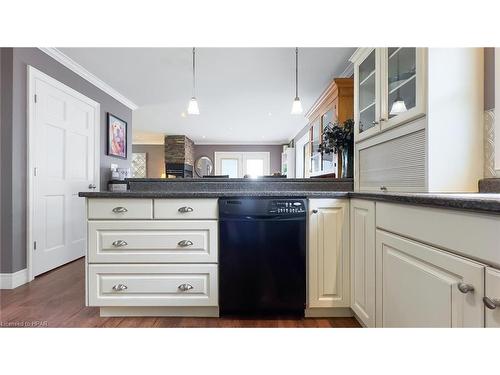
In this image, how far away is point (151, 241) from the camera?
163 centimetres

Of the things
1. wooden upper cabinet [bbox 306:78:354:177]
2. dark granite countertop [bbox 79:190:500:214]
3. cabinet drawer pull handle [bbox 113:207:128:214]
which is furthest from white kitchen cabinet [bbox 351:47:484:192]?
cabinet drawer pull handle [bbox 113:207:128:214]

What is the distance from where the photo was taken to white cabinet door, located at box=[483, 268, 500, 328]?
66 centimetres

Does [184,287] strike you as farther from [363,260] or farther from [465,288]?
[465,288]

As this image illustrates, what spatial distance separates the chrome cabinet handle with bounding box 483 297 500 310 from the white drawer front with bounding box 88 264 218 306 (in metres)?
1.28

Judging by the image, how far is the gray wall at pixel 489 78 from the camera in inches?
49.1

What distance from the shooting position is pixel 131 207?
1.63m

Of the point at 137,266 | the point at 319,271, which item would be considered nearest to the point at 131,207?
the point at 137,266

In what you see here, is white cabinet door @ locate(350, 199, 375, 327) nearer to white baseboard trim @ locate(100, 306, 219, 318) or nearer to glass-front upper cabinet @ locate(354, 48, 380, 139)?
glass-front upper cabinet @ locate(354, 48, 380, 139)

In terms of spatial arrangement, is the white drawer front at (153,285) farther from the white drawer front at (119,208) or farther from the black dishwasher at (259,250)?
the white drawer front at (119,208)

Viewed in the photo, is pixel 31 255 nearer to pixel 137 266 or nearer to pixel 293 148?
pixel 137 266

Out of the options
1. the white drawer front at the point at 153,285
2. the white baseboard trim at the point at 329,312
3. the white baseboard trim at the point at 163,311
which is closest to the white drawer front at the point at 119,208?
the white drawer front at the point at 153,285

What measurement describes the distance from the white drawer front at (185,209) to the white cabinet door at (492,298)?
1.27 m
